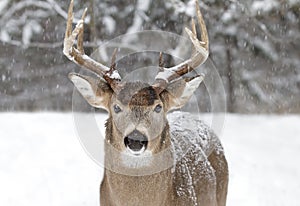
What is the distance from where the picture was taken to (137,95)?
5.18 m

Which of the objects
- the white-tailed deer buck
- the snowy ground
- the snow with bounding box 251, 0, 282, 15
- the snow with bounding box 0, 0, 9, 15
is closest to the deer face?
the white-tailed deer buck

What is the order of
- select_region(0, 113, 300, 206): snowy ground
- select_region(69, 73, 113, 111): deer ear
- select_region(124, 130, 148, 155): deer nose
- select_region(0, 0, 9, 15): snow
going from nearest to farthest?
select_region(124, 130, 148, 155): deer nose < select_region(69, 73, 113, 111): deer ear < select_region(0, 113, 300, 206): snowy ground < select_region(0, 0, 9, 15): snow

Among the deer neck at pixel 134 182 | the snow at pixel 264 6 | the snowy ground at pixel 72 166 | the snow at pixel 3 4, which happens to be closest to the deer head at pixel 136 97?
the deer neck at pixel 134 182

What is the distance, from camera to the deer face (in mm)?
4973

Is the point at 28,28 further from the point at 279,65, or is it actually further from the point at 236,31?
the point at 279,65

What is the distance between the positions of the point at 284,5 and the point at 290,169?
6.48 m

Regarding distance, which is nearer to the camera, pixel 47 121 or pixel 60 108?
pixel 47 121

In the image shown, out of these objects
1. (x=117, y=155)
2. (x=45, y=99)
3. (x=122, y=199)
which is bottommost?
(x=45, y=99)

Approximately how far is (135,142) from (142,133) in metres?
0.10

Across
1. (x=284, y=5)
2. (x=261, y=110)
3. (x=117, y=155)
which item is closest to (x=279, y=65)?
(x=261, y=110)

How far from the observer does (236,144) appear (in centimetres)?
1246

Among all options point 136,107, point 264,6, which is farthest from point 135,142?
point 264,6

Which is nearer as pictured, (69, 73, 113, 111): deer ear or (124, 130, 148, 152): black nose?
(124, 130, 148, 152): black nose

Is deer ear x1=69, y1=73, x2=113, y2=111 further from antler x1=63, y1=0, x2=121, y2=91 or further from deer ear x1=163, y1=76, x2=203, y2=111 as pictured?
deer ear x1=163, y1=76, x2=203, y2=111
